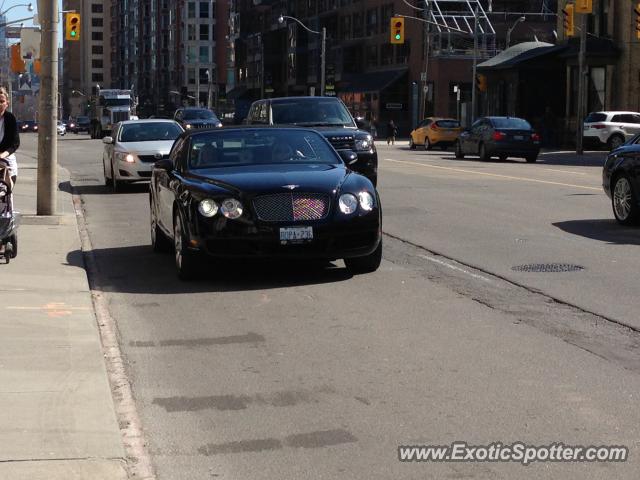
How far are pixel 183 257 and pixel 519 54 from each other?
5397cm

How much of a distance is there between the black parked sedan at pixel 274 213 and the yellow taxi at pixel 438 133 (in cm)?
4297

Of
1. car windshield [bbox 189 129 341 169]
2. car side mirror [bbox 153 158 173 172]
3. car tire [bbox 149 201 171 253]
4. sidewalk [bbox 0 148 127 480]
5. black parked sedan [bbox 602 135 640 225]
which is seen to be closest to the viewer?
sidewalk [bbox 0 148 127 480]

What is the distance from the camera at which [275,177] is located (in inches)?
451

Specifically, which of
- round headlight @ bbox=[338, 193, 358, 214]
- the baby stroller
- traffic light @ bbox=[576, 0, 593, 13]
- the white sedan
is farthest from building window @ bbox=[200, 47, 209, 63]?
round headlight @ bbox=[338, 193, 358, 214]

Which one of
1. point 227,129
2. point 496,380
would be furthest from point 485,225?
point 496,380

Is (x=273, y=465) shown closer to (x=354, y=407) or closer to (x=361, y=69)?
(x=354, y=407)

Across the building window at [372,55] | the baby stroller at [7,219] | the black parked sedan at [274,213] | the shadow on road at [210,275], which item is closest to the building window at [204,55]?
the building window at [372,55]

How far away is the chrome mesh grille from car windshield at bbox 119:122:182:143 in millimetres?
14888

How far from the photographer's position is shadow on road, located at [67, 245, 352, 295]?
1134 centimetres

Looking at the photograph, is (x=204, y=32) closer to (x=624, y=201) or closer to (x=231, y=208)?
(x=624, y=201)

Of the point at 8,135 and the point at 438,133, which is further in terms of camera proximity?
the point at 438,133

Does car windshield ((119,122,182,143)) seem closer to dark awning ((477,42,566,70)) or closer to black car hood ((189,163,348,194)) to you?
black car hood ((189,163,348,194))

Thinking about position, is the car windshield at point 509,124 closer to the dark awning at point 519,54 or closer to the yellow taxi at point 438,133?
the yellow taxi at point 438,133

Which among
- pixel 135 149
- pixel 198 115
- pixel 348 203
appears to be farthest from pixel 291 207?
pixel 198 115
